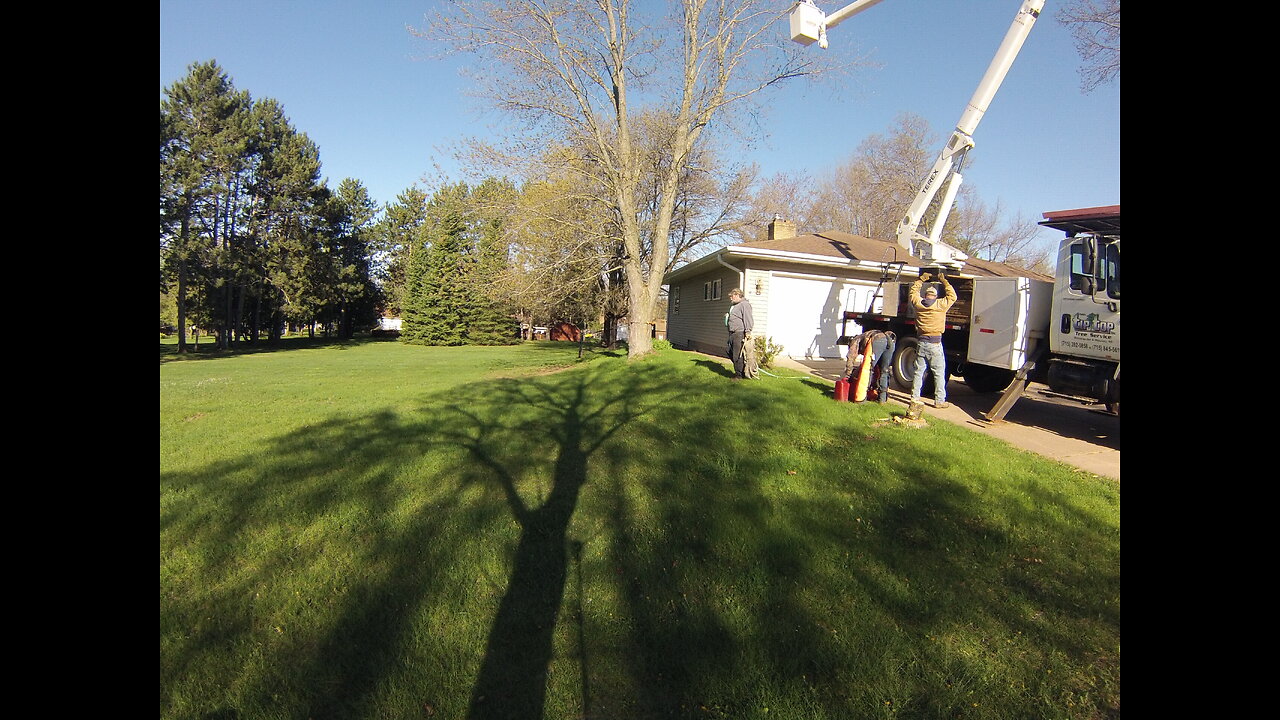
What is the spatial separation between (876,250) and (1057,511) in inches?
553

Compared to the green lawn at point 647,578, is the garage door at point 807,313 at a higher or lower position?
higher

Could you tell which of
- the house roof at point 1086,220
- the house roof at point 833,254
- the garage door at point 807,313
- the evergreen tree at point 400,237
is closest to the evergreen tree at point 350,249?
the evergreen tree at point 400,237

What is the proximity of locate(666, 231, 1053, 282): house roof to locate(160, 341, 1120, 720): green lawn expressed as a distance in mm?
8280

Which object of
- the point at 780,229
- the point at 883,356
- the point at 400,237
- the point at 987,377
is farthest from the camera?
the point at 400,237

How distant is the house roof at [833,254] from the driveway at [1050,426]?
505 cm

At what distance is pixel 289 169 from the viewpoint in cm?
3675

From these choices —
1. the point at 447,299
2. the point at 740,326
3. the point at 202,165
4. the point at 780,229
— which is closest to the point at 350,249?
the point at 447,299

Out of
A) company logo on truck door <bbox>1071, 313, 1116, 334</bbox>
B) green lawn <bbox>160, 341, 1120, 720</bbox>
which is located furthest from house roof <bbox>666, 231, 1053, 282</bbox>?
green lawn <bbox>160, 341, 1120, 720</bbox>

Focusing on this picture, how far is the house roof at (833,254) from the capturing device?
47.9 feet

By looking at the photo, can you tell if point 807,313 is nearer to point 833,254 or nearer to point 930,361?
point 833,254

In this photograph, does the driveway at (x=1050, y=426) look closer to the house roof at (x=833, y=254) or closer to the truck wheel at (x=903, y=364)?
the truck wheel at (x=903, y=364)

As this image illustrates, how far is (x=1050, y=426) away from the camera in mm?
7598

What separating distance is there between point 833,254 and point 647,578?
13432mm
